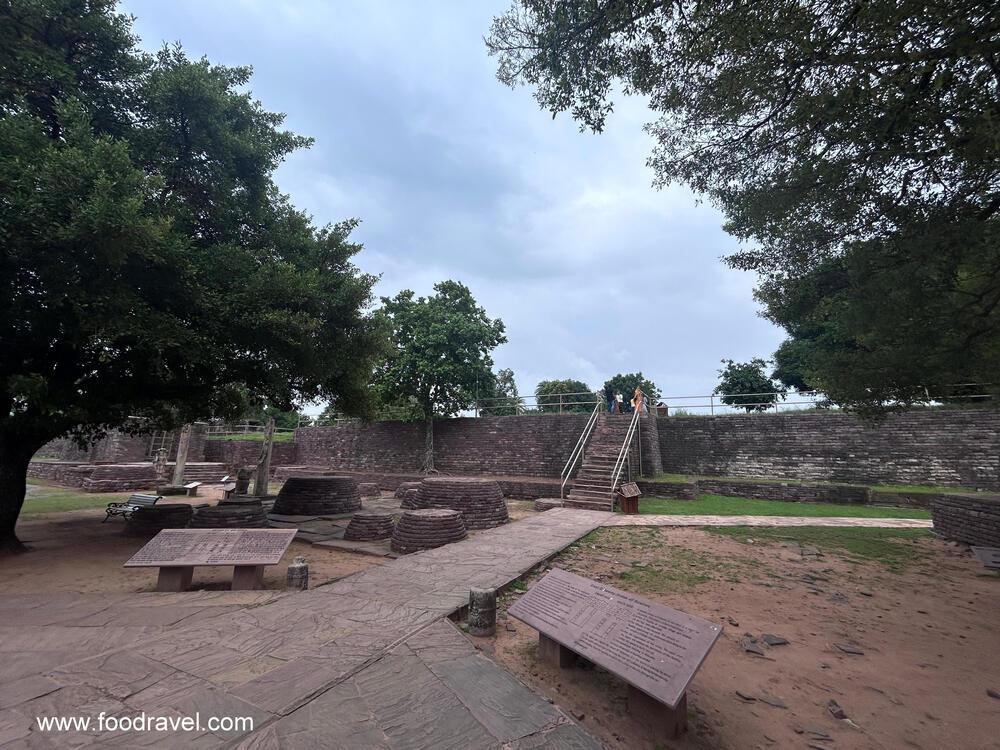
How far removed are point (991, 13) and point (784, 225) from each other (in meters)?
2.73

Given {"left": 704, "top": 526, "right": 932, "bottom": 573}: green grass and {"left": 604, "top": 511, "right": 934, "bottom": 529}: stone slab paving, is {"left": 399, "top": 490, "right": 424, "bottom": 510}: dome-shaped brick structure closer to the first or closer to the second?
{"left": 604, "top": 511, "right": 934, "bottom": 529}: stone slab paving

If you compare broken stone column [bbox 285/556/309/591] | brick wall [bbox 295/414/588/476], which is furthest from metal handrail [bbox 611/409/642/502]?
broken stone column [bbox 285/556/309/591]

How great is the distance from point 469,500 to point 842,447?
526 inches

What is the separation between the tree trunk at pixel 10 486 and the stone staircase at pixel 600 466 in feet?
36.3

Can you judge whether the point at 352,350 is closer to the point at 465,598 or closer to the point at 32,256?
the point at 32,256

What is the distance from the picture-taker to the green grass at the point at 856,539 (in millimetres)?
6898

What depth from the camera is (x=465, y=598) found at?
14.7 ft

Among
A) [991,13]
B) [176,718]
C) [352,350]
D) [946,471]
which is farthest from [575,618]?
[946,471]

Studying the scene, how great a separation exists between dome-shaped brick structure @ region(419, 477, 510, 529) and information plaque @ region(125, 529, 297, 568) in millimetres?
4390

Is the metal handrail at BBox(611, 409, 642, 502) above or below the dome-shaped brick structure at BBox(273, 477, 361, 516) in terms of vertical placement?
above

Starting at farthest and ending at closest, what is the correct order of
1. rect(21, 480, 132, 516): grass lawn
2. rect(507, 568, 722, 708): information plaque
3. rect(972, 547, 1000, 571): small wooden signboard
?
1. rect(21, 480, 132, 516): grass lawn
2. rect(972, 547, 1000, 571): small wooden signboard
3. rect(507, 568, 722, 708): information plaque

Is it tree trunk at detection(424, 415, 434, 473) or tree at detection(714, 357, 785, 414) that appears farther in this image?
tree at detection(714, 357, 785, 414)

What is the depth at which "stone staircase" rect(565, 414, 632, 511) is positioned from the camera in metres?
12.0

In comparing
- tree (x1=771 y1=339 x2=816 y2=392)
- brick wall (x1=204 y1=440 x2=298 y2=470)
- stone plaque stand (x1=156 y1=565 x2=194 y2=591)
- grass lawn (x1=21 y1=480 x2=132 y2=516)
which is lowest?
grass lawn (x1=21 y1=480 x2=132 y2=516)
